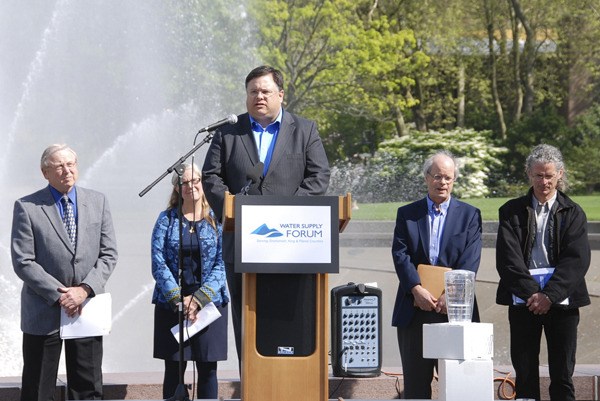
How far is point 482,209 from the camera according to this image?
24.8 meters

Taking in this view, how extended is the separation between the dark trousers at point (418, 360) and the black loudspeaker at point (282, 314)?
154cm

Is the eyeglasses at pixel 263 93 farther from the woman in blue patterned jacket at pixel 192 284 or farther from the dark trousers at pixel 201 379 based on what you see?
the dark trousers at pixel 201 379

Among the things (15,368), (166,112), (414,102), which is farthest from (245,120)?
(414,102)

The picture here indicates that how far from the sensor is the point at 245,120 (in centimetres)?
605

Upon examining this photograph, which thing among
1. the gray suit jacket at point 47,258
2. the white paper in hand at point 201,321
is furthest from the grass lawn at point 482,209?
the gray suit jacket at point 47,258

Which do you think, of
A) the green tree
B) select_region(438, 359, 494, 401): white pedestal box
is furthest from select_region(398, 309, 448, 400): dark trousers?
the green tree

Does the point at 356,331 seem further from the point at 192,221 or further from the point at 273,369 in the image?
the point at 273,369

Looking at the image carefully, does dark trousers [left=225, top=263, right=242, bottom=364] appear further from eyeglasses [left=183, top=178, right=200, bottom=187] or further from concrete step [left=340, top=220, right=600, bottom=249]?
concrete step [left=340, top=220, right=600, bottom=249]

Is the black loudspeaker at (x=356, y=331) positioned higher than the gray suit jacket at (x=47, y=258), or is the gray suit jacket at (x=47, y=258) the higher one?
the gray suit jacket at (x=47, y=258)

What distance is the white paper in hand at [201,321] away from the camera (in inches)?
261

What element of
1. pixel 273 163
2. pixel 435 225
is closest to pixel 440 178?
pixel 435 225

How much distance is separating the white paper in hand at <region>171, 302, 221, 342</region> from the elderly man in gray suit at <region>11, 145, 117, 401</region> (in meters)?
0.57

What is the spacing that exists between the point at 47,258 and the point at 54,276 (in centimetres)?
13

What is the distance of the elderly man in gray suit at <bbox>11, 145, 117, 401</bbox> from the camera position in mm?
6461
